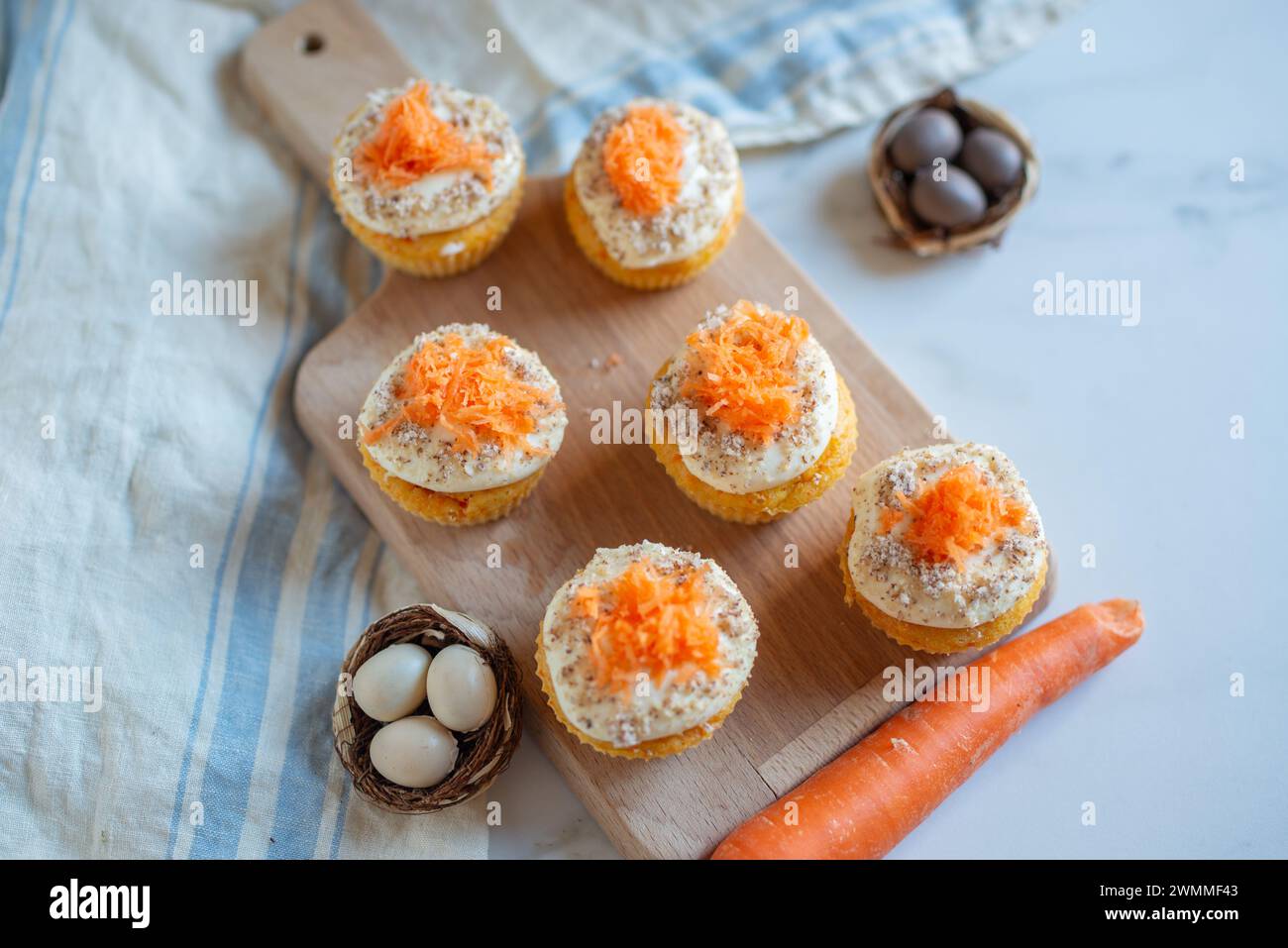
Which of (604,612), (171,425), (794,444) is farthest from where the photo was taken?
(171,425)

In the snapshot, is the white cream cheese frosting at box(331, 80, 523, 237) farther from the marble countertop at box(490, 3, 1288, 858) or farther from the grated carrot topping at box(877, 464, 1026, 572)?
the grated carrot topping at box(877, 464, 1026, 572)

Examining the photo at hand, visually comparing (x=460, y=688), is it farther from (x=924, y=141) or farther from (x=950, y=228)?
(x=924, y=141)

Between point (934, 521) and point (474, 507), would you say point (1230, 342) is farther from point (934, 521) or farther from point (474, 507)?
point (474, 507)

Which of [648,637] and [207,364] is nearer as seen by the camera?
[648,637]

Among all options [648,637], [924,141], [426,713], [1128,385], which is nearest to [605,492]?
[648,637]

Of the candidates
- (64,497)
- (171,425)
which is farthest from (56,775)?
(171,425)

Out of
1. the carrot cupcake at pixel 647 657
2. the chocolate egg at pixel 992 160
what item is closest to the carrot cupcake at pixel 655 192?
the chocolate egg at pixel 992 160

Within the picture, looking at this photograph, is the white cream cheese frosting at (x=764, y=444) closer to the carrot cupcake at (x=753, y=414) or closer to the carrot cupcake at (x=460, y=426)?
the carrot cupcake at (x=753, y=414)
